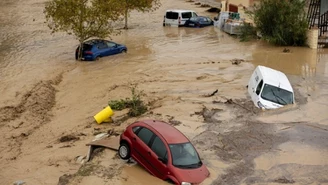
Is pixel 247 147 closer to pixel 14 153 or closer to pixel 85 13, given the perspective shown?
pixel 14 153

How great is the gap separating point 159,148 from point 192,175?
3.61ft

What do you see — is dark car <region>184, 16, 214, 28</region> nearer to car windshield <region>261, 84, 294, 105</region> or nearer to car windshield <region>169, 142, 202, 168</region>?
car windshield <region>261, 84, 294, 105</region>

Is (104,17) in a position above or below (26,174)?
above

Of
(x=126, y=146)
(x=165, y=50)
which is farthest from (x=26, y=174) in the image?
(x=165, y=50)

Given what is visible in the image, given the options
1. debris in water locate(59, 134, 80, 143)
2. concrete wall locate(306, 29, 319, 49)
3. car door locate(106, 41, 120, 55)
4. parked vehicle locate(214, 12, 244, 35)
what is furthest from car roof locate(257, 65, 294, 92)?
parked vehicle locate(214, 12, 244, 35)

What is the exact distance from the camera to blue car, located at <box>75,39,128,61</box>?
1131 inches

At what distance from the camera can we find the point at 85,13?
29031 mm

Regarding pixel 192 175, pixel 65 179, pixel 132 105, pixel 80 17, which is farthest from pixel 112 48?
pixel 192 175

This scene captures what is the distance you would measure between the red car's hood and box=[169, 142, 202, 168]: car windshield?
0.46ft

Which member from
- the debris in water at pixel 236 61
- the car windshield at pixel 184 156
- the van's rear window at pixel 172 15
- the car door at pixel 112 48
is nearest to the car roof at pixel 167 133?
the car windshield at pixel 184 156

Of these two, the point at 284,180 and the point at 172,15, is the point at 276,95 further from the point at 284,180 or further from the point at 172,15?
the point at 172,15

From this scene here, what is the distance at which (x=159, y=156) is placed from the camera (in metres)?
13.1

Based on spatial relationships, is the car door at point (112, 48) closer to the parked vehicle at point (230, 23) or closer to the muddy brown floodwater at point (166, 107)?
the muddy brown floodwater at point (166, 107)

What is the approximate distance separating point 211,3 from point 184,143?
41339 millimetres
